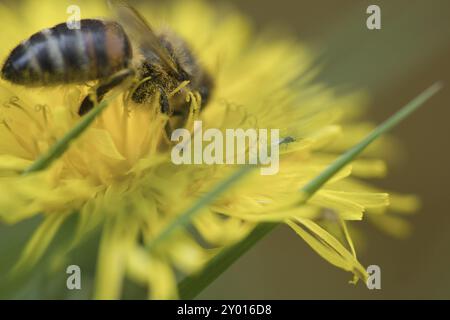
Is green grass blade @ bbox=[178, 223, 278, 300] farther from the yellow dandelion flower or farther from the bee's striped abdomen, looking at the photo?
the bee's striped abdomen

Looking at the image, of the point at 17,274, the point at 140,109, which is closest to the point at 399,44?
the point at 140,109

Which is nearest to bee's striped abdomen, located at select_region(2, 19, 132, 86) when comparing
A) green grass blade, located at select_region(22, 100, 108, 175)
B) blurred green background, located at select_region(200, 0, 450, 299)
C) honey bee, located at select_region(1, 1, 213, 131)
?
honey bee, located at select_region(1, 1, 213, 131)

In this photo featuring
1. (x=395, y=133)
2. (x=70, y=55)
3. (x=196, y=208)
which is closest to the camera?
(x=196, y=208)

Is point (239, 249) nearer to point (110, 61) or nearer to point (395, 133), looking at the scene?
point (110, 61)

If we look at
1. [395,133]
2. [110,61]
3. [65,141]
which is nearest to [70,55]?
[110,61]

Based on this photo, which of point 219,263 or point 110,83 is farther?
point 110,83

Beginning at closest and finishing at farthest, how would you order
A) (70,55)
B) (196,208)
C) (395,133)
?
(196,208) → (70,55) → (395,133)

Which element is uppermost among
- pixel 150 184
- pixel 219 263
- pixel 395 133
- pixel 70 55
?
pixel 395 133
